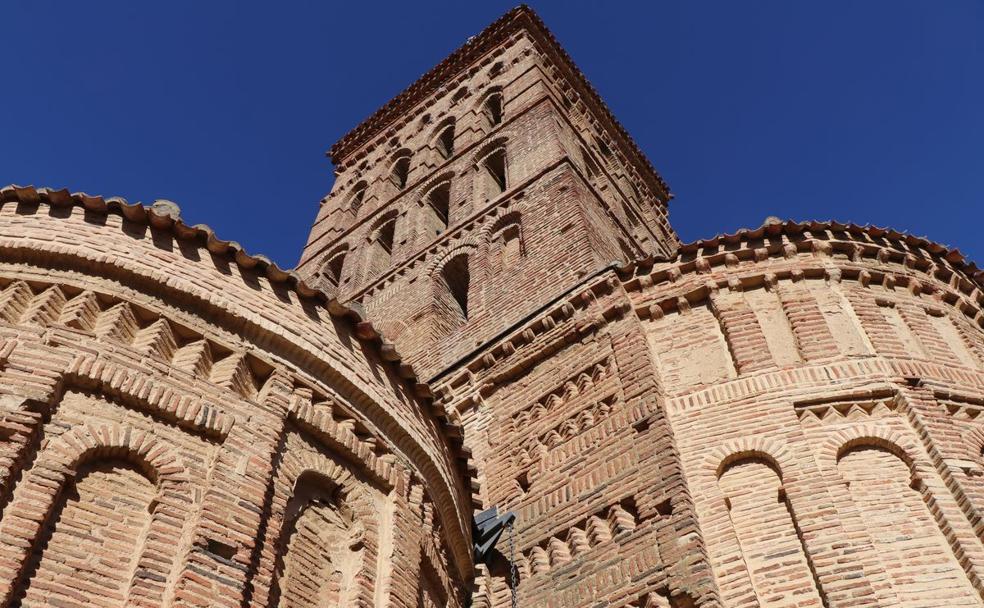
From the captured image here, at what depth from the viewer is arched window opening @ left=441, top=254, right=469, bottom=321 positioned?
49.7 ft

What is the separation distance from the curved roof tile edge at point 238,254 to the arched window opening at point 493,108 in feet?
46.8

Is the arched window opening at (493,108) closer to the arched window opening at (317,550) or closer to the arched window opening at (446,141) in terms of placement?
the arched window opening at (446,141)

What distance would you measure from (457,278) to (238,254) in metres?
8.32

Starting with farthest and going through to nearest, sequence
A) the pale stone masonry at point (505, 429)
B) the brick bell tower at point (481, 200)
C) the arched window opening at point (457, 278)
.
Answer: the arched window opening at point (457, 278) < the brick bell tower at point (481, 200) < the pale stone masonry at point (505, 429)

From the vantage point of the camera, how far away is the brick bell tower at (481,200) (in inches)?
503

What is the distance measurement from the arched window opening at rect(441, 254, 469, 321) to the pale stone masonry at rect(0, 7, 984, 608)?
340 centimetres

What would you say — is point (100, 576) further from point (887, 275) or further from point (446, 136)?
point (446, 136)

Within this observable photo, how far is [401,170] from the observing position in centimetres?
2306

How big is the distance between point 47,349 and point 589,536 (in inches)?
176

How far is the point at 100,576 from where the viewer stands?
16.1 feet

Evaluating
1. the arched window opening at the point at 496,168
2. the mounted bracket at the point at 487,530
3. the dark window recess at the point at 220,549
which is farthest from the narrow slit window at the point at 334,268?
the dark window recess at the point at 220,549

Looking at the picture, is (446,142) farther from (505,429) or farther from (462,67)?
(505,429)

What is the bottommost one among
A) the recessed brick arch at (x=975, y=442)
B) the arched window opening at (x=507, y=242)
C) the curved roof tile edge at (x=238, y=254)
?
the recessed brick arch at (x=975, y=442)

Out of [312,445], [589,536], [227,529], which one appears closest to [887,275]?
[589,536]
